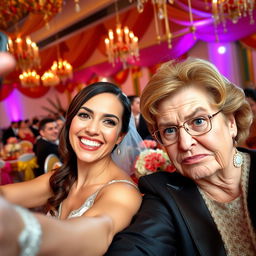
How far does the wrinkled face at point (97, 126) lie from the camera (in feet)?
5.50

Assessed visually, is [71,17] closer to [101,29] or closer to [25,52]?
[101,29]

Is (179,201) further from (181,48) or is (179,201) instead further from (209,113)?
(181,48)

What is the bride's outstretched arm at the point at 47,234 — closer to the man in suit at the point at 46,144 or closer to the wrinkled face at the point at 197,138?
the wrinkled face at the point at 197,138

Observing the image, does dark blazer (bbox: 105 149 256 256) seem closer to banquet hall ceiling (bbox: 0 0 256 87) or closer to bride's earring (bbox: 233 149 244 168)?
bride's earring (bbox: 233 149 244 168)

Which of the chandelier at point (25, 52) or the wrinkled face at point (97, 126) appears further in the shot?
the chandelier at point (25, 52)

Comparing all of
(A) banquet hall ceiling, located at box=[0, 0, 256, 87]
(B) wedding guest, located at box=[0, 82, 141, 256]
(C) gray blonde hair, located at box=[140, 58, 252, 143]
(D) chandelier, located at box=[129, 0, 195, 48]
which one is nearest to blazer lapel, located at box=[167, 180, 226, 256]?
(B) wedding guest, located at box=[0, 82, 141, 256]

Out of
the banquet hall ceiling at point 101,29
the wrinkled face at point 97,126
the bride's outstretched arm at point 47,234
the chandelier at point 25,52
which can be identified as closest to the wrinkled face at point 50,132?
the banquet hall ceiling at point 101,29

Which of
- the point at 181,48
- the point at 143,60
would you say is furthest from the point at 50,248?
the point at 143,60

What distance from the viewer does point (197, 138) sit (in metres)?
1.28

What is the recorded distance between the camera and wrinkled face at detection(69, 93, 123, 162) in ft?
5.50

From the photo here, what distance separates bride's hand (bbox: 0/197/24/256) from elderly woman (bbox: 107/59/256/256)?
73 centimetres

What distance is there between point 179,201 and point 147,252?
0.90 ft

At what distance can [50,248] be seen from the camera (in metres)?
0.55

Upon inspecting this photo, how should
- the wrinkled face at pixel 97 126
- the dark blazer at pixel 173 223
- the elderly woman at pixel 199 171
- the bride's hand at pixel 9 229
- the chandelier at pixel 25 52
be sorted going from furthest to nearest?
the chandelier at pixel 25 52 < the wrinkled face at pixel 97 126 < the elderly woman at pixel 199 171 < the dark blazer at pixel 173 223 < the bride's hand at pixel 9 229
